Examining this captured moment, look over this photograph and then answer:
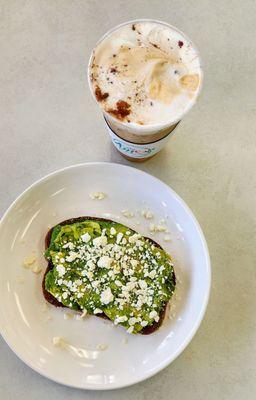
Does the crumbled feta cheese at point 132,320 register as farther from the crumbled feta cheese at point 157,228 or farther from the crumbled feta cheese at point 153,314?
the crumbled feta cheese at point 157,228

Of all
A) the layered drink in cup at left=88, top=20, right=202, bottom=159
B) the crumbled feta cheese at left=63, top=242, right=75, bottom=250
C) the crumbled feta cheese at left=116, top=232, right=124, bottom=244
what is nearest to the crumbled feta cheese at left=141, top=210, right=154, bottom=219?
the crumbled feta cheese at left=116, top=232, right=124, bottom=244

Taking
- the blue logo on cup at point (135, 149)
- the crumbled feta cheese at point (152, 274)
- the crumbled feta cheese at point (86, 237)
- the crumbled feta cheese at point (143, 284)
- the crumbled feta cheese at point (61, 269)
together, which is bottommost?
the crumbled feta cheese at point (143, 284)

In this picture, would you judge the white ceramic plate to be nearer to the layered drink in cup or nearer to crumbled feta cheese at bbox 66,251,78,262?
crumbled feta cheese at bbox 66,251,78,262

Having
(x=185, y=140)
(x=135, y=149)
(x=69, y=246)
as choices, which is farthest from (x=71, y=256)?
(x=185, y=140)

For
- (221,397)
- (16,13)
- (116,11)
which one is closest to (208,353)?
(221,397)

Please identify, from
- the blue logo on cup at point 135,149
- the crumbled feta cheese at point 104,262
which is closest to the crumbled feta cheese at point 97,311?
the crumbled feta cheese at point 104,262

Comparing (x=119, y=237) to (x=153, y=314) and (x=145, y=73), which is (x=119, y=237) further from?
(x=145, y=73)

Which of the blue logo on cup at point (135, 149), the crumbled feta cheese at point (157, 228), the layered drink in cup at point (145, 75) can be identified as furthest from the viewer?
the crumbled feta cheese at point (157, 228)

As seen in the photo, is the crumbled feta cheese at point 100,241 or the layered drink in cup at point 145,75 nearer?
the layered drink in cup at point 145,75

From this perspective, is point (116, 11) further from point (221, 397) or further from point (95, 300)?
point (221, 397)
